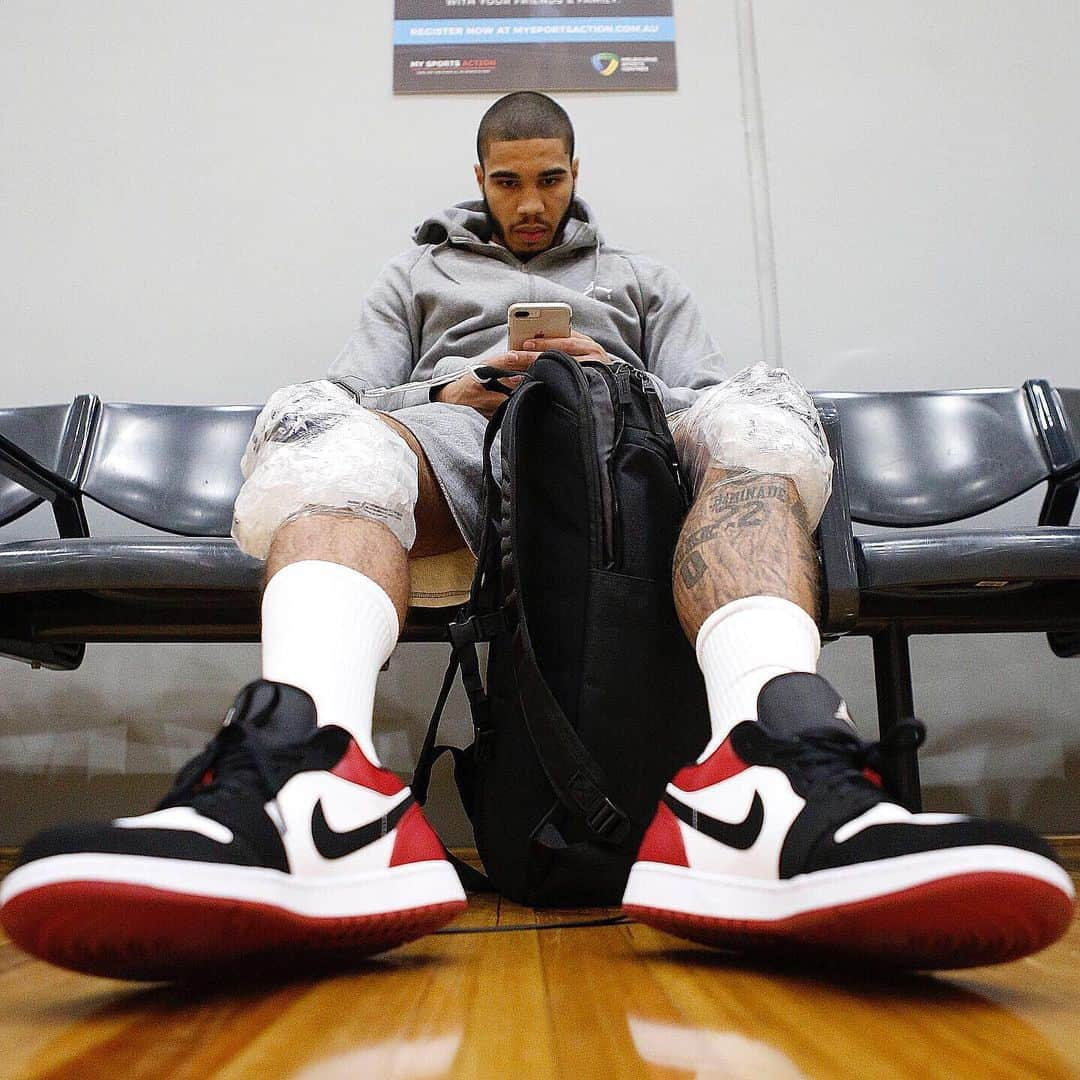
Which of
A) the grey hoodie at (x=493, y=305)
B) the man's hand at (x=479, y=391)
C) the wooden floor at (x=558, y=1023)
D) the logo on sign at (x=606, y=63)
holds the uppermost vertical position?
the logo on sign at (x=606, y=63)

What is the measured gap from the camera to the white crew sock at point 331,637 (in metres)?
0.60

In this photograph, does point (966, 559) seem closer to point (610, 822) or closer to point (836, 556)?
point (836, 556)

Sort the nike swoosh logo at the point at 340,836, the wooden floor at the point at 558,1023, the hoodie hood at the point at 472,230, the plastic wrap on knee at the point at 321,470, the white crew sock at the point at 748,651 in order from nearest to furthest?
the wooden floor at the point at 558,1023, the nike swoosh logo at the point at 340,836, the white crew sock at the point at 748,651, the plastic wrap on knee at the point at 321,470, the hoodie hood at the point at 472,230

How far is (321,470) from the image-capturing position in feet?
2.43

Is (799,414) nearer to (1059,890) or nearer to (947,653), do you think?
(1059,890)

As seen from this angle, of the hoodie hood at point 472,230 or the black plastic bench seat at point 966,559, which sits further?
the hoodie hood at point 472,230

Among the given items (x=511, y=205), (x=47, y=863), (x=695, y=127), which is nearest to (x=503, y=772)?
(x=47, y=863)

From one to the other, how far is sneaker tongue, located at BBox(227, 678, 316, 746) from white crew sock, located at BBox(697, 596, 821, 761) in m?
0.25

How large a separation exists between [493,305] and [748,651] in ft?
2.59

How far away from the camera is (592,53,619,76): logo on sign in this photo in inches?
72.4

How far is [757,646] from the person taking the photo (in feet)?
2.11

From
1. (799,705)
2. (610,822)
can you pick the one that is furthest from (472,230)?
(799,705)

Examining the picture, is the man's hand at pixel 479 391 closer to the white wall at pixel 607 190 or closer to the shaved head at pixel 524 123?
the shaved head at pixel 524 123

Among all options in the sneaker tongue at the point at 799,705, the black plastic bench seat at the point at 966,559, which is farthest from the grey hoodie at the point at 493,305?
the sneaker tongue at the point at 799,705
